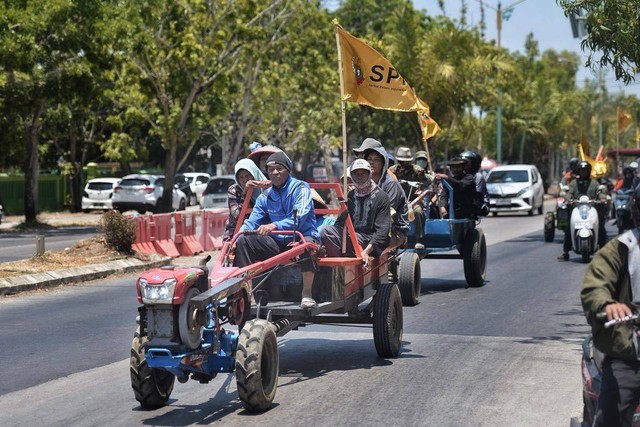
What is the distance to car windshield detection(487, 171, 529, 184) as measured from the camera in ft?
143

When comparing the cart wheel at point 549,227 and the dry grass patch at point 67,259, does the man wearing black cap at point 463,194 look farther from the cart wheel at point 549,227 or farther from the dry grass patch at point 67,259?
the cart wheel at point 549,227

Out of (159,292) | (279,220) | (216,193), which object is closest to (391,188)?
(279,220)

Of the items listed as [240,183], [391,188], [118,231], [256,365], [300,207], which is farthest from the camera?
[118,231]

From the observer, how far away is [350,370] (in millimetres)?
10195

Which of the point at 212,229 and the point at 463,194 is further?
the point at 212,229

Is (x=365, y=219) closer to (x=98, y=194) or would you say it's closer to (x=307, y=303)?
(x=307, y=303)

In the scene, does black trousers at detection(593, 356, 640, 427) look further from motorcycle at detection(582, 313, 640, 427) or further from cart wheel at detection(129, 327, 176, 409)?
cart wheel at detection(129, 327, 176, 409)

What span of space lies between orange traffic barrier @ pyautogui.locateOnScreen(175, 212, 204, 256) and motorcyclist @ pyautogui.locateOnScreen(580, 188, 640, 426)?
18.4m

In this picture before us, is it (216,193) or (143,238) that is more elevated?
(216,193)

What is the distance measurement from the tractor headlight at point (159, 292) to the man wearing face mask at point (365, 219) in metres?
3.07

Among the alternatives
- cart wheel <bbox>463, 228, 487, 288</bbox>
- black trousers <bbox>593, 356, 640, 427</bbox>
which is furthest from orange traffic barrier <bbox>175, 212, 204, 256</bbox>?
black trousers <bbox>593, 356, 640, 427</bbox>

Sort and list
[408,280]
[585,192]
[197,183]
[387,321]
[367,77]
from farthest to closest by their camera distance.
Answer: [197,183] < [585,192] < [408,280] < [367,77] < [387,321]

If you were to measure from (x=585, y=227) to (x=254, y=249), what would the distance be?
12888 mm

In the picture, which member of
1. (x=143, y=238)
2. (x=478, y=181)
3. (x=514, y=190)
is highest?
(x=478, y=181)
